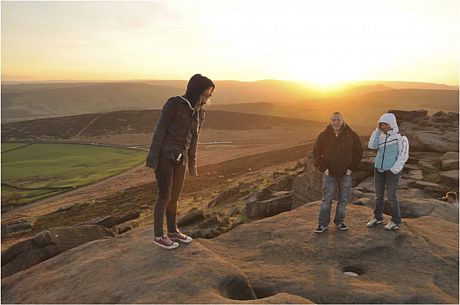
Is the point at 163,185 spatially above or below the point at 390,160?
below

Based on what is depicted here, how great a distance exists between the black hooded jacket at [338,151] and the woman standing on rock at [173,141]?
292 cm

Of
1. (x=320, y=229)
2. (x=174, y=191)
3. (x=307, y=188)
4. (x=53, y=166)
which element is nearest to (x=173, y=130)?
(x=174, y=191)

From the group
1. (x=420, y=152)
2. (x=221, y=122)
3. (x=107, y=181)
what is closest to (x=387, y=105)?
(x=221, y=122)

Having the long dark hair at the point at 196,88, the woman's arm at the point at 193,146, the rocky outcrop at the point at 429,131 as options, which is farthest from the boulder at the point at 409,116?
the long dark hair at the point at 196,88

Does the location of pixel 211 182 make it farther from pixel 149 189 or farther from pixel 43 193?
pixel 43 193

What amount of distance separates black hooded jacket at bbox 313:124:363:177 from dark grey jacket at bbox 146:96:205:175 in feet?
9.91

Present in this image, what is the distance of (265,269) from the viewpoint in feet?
22.6

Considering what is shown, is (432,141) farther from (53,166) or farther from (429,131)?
(53,166)

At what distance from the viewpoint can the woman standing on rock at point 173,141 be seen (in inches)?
276

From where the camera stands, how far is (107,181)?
141ft

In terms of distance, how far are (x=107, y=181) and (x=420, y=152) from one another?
33174 millimetres

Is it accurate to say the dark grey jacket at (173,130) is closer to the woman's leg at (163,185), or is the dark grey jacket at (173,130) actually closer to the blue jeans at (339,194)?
the woman's leg at (163,185)

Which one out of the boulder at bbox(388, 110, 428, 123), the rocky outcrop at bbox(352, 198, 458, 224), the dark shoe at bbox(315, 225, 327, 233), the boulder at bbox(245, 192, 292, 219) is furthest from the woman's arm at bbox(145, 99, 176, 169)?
the boulder at bbox(388, 110, 428, 123)

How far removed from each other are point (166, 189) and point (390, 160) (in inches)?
188
